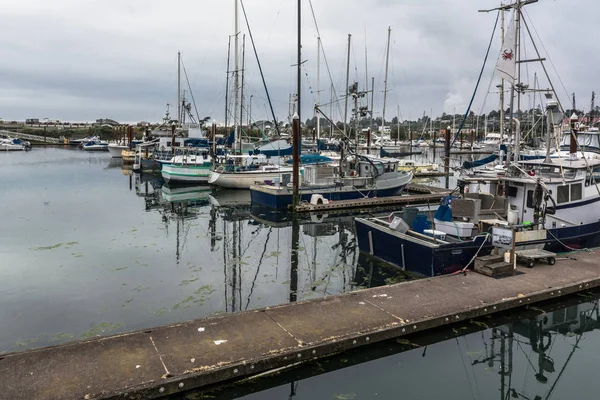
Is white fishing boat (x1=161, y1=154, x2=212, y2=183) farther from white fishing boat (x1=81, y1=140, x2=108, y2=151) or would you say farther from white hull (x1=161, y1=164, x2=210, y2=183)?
white fishing boat (x1=81, y1=140, x2=108, y2=151)

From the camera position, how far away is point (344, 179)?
2431cm

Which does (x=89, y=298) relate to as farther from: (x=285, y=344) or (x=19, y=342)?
(x=285, y=344)

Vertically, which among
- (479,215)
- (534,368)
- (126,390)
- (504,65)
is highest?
(504,65)

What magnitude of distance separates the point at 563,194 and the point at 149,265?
1203cm

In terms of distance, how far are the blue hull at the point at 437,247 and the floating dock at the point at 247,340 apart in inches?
38.0

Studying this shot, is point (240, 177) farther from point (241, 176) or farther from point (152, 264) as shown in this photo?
point (152, 264)

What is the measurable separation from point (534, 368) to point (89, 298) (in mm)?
9208

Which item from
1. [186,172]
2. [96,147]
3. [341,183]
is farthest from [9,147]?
[341,183]

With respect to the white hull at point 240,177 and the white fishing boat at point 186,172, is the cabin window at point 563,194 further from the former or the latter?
the white fishing boat at point 186,172

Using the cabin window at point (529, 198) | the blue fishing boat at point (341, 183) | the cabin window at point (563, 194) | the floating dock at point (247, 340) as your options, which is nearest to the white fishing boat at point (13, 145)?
the blue fishing boat at point (341, 183)

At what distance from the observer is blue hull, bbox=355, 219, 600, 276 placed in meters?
10.9

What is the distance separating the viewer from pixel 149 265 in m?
12.9

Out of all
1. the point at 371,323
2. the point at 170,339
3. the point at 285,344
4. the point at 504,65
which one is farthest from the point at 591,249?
the point at 170,339

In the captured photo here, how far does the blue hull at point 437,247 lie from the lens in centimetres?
1093
